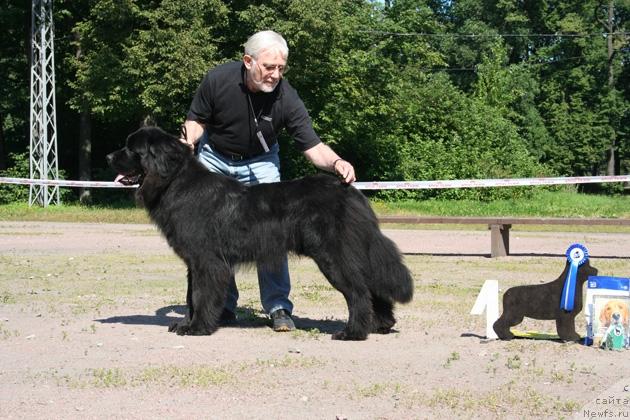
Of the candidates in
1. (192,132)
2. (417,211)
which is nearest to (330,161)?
(192,132)

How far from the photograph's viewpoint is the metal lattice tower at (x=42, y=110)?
25.3 m

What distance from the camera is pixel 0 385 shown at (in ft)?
15.1

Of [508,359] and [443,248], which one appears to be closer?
[508,359]

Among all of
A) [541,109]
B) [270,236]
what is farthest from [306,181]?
[541,109]

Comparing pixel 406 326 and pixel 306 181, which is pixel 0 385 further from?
pixel 406 326

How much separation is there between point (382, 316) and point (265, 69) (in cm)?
208

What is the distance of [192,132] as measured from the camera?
21.0ft

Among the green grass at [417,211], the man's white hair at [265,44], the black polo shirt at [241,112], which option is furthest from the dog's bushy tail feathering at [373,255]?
the green grass at [417,211]

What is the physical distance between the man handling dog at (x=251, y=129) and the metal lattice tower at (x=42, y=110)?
20.3 meters

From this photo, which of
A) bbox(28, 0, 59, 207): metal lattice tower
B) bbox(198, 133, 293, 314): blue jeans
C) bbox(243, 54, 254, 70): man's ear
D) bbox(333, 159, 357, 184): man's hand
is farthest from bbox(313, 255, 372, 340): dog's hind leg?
bbox(28, 0, 59, 207): metal lattice tower

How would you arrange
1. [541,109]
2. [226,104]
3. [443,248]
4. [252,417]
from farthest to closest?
[541,109]
[443,248]
[226,104]
[252,417]

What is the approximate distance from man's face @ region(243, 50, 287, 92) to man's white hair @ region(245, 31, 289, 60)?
0.03 meters

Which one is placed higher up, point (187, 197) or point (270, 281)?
point (187, 197)

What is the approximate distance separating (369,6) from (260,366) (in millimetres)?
32291
